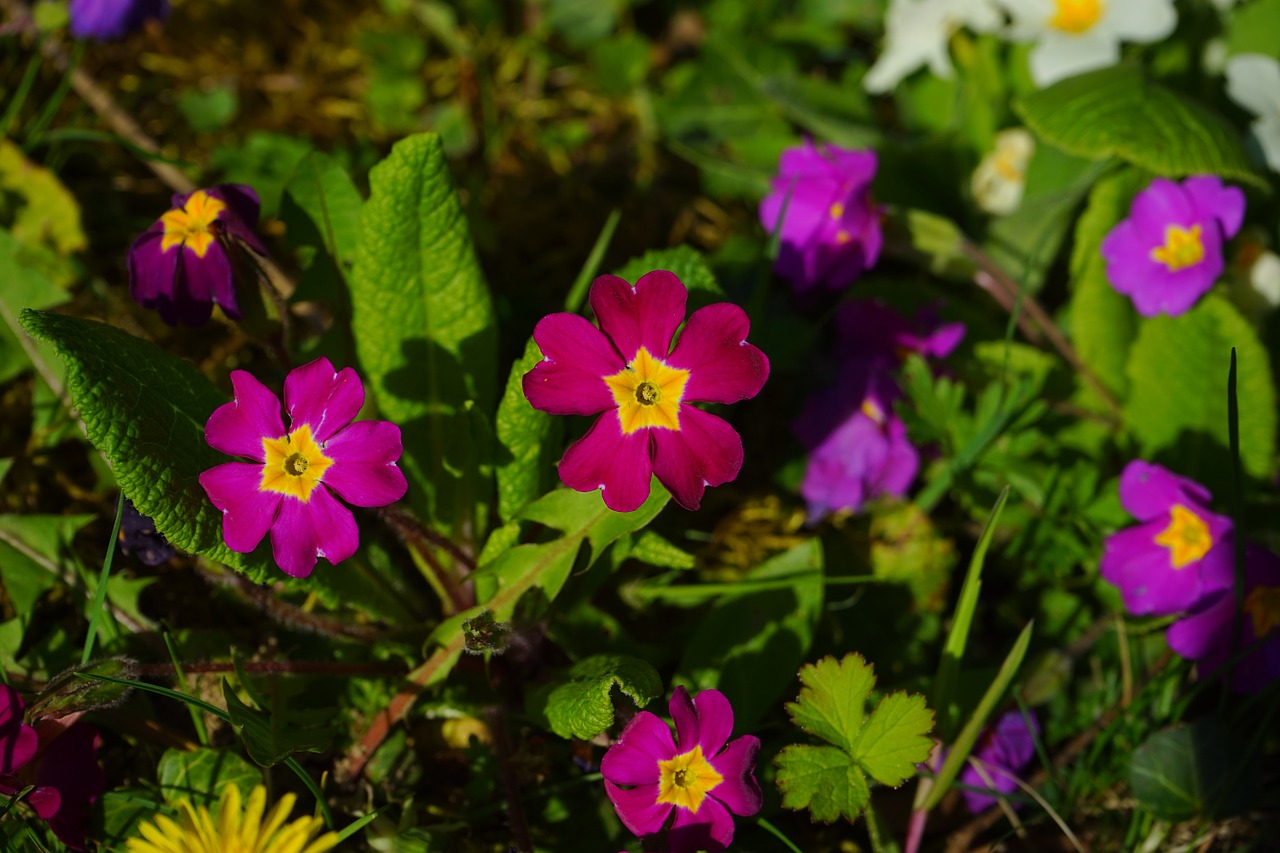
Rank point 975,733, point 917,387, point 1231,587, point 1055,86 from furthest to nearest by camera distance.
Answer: point 1055,86 < point 917,387 < point 1231,587 < point 975,733

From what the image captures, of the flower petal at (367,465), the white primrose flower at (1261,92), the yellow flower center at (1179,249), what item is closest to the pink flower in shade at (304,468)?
the flower petal at (367,465)

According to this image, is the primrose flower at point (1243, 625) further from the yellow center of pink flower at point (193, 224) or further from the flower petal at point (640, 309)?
the yellow center of pink flower at point (193, 224)

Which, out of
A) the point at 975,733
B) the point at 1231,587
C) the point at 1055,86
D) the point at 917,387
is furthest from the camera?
the point at 1055,86

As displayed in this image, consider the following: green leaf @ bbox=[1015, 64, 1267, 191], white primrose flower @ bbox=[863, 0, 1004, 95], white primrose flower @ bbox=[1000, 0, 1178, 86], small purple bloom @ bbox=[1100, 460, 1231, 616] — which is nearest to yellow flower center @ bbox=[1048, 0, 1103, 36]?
white primrose flower @ bbox=[1000, 0, 1178, 86]

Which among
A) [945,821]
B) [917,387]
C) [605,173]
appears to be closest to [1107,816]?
[945,821]

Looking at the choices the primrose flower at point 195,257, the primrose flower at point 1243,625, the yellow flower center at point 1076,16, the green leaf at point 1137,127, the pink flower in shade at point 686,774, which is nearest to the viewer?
the pink flower in shade at point 686,774

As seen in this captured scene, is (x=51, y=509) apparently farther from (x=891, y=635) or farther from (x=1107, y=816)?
(x=1107, y=816)

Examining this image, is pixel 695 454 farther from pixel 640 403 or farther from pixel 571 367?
pixel 571 367

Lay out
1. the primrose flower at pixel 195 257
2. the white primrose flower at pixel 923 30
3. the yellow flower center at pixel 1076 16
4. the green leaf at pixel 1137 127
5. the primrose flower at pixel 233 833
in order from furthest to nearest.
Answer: the white primrose flower at pixel 923 30
the yellow flower center at pixel 1076 16
the green leaf at pixel 1137 127
the primrose flower at pixel 195 257
the primrose flower at pixel 233 833
